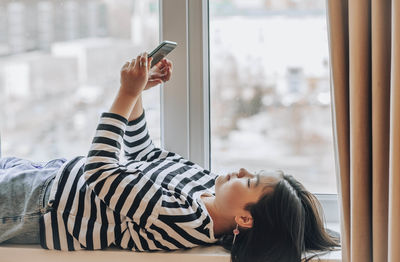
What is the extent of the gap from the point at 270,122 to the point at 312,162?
17cm

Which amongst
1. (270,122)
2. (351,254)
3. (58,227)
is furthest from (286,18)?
(58,227)

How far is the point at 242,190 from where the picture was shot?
131cm

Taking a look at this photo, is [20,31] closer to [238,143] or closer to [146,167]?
[146,167]

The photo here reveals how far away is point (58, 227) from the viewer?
4.24ft

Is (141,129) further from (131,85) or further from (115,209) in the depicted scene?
(115,209)

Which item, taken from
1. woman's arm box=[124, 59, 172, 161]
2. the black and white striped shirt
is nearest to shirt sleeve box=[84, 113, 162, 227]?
the black and white striped shirt

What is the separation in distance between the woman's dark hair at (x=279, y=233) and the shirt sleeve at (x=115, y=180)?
0.23 meters

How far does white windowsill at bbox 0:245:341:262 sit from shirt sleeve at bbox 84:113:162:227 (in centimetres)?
9

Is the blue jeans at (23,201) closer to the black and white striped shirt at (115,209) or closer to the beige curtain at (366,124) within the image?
the black and white striped shirt at (115,209)

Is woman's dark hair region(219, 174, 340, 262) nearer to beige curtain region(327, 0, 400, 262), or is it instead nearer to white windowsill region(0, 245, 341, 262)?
white windowsill region(0, 245, 341, 262)

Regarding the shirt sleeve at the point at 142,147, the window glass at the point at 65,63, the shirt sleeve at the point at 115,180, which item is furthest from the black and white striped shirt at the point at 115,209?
the window glass at the point at 65,63

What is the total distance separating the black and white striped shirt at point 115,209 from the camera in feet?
4.11

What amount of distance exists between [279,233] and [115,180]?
42 centimetres

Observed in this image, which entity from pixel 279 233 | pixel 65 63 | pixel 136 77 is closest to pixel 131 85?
pixel 136 77
